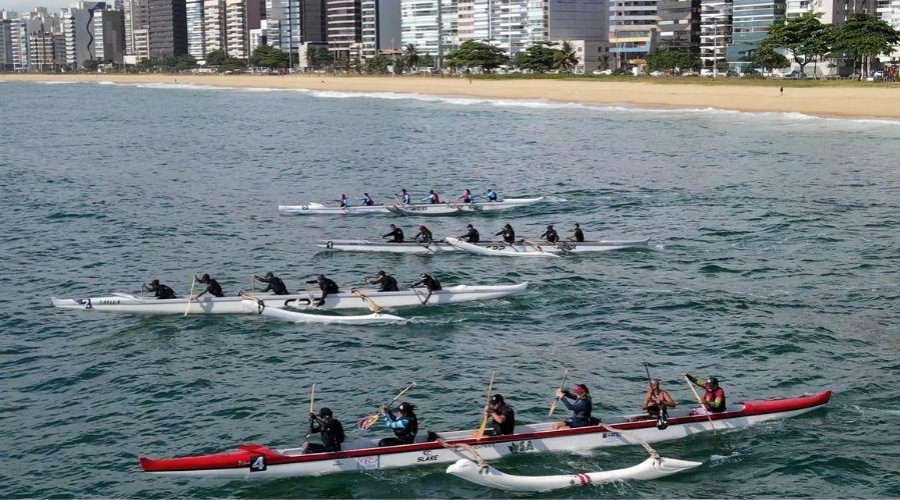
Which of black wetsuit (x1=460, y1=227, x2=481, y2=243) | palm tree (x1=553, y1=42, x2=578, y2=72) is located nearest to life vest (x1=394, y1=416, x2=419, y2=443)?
black wetsuit (x1=460, y1=227, x2=481, y2=243)

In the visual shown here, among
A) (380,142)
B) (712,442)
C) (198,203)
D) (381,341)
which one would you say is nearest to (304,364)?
(381,341)

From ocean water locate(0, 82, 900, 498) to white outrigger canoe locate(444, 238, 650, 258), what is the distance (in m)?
0.81

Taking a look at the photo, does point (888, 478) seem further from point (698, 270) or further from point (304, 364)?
point (698, 270)

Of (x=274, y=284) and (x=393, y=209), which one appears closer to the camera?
(x=274, y=284)

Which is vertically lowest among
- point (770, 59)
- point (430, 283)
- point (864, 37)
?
point (430, 283)

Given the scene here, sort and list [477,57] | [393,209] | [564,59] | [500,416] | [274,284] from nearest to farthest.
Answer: [500,416]
[274,284]
[393,209]
[564,59]
[477,57]

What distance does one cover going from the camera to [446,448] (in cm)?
2097

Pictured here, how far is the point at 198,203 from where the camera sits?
55.6 metres

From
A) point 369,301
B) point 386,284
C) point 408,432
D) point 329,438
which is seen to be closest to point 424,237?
point 386,284

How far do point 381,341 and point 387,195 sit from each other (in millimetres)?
28986

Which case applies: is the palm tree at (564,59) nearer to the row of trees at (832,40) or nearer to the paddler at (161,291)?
the row of trees at (832,40)

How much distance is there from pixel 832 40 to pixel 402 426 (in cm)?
12626

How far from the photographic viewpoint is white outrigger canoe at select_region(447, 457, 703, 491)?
20.2 metres

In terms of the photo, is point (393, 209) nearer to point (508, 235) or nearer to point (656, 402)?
point (508, 235)
